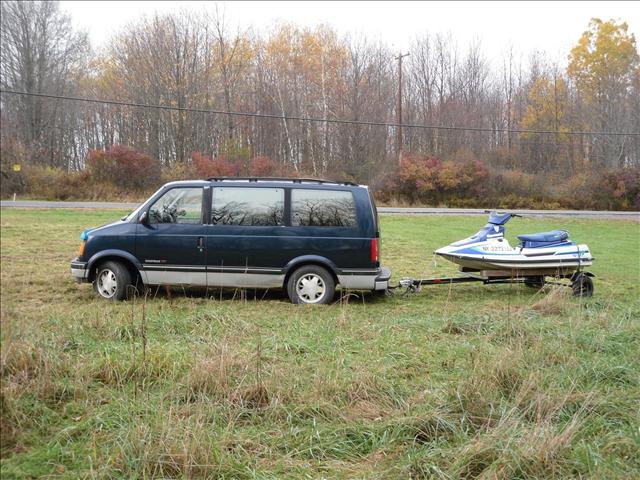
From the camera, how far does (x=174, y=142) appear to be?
102ft

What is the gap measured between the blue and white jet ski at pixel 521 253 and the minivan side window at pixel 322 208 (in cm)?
202

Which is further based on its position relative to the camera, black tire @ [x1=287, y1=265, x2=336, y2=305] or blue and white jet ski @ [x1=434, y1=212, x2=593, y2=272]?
blue and white jet ski @ [x1=434, y1=212, x2=593, y2=272]

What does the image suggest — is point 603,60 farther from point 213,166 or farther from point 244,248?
point 244,248

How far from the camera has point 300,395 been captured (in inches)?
162

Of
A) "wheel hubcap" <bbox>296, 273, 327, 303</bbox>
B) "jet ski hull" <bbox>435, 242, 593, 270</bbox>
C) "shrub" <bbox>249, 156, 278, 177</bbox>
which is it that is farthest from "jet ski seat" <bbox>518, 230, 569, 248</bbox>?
"shrub" <bbox>249, 156, 278, 177</bbox>

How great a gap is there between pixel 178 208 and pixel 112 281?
1.43 m

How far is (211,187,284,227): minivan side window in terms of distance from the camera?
27.7 ft

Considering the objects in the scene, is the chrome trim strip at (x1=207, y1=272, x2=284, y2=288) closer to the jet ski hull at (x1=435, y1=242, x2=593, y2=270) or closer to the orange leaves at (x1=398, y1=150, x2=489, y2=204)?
the jet ski hull at (x1=435, y1=242, x2=593, y2=270)

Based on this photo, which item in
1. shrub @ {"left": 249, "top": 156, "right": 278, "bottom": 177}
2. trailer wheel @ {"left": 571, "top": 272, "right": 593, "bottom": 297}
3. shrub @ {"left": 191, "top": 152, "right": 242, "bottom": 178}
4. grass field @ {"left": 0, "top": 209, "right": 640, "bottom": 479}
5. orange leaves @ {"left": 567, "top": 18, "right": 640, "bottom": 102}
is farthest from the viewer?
orange leaves @ {"left": 567, "top": 18, "right": 640, "bottom": 102}

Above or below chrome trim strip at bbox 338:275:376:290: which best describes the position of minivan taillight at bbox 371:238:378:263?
above

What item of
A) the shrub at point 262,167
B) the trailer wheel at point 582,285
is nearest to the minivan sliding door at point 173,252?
the trailer wheel at point 582,285

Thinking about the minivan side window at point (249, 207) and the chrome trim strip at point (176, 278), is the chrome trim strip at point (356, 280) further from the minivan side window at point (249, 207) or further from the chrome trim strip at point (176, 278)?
the chrome trim strip at point (176, 278)

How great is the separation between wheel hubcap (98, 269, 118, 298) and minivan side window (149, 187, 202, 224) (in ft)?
3.22

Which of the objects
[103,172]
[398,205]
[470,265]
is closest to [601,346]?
[470,265]
